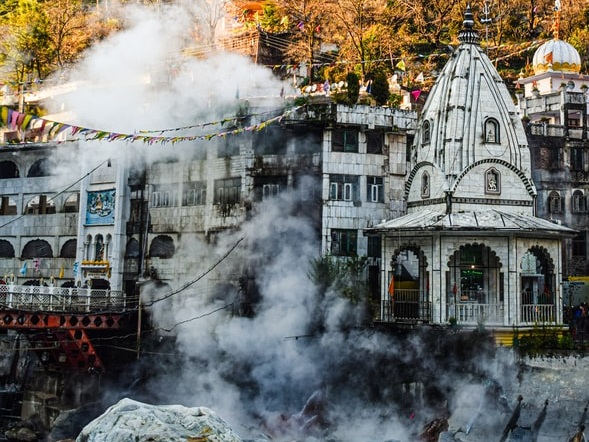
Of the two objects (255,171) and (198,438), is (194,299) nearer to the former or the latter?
(255,171)

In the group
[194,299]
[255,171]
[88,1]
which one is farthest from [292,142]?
[88,1]

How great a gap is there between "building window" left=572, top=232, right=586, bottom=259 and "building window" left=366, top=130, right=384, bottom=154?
14.5 meters

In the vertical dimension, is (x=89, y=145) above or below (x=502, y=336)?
above

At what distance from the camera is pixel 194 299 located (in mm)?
37344

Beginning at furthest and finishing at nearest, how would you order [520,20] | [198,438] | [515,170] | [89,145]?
[520,20]
[89,145]
[515,170]
[198,438]

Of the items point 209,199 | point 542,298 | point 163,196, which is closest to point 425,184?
point 542,298

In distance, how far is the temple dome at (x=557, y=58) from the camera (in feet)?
189

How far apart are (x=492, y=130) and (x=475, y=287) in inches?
272

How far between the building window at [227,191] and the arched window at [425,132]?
8828 mm

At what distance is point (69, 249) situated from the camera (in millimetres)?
44281

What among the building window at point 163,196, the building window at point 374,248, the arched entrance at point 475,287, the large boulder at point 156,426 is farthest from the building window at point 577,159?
the large boulder at point 156,426

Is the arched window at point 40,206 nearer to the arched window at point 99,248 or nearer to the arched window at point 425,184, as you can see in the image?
the arched window at point 99,248

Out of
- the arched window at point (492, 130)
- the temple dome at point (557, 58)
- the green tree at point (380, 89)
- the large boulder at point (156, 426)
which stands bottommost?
the large boulder at point (156, 426)

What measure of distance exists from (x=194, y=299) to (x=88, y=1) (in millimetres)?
56911
